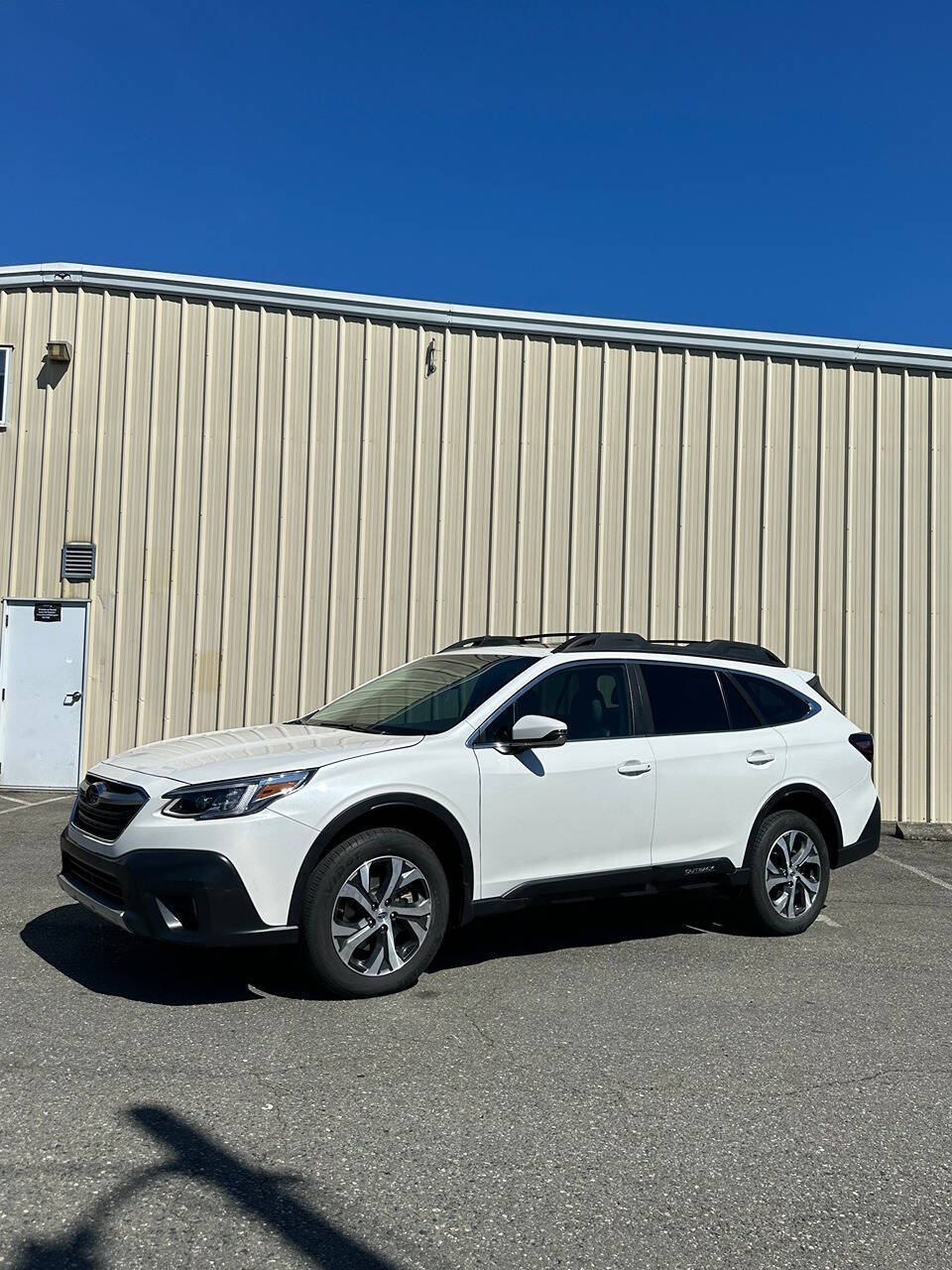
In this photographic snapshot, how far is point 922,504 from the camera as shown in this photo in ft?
39.3

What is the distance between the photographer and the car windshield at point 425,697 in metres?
5.73

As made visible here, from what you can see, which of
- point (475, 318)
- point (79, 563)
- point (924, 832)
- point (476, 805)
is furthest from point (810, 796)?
point (79, 563)

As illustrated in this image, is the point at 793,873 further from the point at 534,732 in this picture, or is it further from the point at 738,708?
the point at 534,732

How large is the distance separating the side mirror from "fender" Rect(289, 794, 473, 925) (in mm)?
529

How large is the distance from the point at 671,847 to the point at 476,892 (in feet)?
4.20

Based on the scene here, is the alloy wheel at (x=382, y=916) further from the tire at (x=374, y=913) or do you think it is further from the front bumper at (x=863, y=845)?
the front bumper at (x=863, y=845)

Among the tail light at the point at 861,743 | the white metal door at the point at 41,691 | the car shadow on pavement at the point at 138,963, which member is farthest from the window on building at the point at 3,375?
the tail light at the point at 861,743

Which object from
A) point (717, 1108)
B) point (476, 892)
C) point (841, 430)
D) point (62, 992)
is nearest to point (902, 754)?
point (841, 430)

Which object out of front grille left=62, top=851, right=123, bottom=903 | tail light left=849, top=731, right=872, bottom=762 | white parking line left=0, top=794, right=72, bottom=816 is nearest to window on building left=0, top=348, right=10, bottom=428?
white parking line left=0, top=794, right=72, bottom=816

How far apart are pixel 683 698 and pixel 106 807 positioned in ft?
10.7

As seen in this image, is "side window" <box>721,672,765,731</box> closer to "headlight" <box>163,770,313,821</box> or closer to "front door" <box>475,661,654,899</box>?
"front door" <box>475,661,654,899</box>

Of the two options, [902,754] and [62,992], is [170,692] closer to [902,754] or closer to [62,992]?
[62,992]

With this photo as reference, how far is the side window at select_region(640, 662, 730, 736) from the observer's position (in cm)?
622

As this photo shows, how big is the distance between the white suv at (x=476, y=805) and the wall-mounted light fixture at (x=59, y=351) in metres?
6.99
